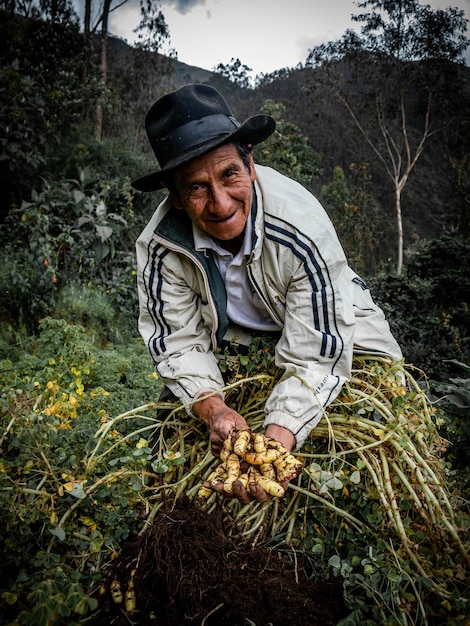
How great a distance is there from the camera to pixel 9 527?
1372 mm

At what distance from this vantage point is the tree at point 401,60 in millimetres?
10531

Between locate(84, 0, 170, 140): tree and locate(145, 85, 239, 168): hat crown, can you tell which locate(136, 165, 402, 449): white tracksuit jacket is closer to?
locate(145, 85, 239, 168): hat crown

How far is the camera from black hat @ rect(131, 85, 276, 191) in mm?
1617

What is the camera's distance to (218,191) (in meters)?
1.67

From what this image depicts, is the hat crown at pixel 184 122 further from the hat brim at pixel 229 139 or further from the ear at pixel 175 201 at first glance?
the ear at pixel 175 201

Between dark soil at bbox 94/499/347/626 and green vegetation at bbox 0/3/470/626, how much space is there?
0.07m

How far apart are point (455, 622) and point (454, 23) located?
486 inches

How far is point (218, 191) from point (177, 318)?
557 millimetres

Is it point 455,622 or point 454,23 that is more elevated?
point 454,23

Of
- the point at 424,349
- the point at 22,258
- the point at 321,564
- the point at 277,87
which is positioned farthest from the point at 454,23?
the point at 321,564

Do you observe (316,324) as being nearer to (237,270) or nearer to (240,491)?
(237,270)

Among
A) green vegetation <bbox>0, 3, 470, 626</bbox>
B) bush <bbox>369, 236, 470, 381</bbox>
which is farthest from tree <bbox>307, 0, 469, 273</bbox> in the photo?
green vegetation <bbox>0, 3, 470, 626</bbox>

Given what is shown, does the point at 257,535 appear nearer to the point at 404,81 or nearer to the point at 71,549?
the point at 71,549

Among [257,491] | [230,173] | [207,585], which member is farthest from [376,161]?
[207,585]
